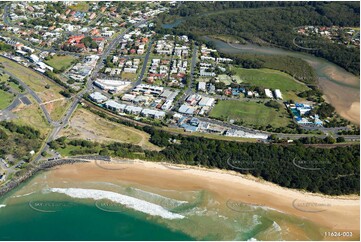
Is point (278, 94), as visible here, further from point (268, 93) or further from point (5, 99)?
point (5, 99)

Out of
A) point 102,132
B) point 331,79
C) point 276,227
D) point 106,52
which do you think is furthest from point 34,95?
point 331,79

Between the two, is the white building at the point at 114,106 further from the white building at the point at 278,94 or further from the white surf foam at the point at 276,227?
the white surf foam at the point at 276,227

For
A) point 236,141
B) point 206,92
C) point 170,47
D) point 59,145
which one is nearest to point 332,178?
point 236,141

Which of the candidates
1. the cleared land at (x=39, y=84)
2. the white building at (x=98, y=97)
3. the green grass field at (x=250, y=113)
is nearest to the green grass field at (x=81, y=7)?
the cleared land at (x=39, y=84)

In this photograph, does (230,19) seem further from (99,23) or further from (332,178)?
(332,178)

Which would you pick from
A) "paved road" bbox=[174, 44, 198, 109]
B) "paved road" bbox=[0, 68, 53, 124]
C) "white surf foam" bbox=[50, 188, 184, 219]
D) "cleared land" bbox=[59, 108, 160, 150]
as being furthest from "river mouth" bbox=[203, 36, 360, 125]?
"paved road" bbox=[0, 68, 53, 124]

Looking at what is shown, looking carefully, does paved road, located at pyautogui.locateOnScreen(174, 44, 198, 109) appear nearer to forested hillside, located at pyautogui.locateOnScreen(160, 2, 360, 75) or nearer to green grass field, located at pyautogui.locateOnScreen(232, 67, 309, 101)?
green grass field, located at pyautogui.locateOnScreen(232, 67, 309, 101)
